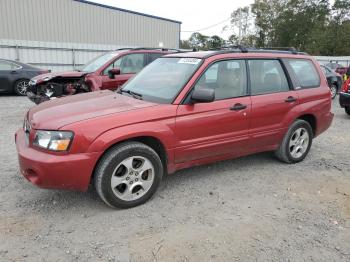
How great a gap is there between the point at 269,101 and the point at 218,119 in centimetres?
95

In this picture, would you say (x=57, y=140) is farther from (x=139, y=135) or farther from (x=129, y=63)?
(x=129, y=63)

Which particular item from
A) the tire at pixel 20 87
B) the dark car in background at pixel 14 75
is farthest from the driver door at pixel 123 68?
the tire at pixel 20 87

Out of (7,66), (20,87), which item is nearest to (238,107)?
(20,87)

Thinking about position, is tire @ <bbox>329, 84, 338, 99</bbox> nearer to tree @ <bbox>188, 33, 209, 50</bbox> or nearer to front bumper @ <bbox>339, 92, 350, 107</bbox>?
front bumper @ <bbox>339, 92, 350, 107</bbox>

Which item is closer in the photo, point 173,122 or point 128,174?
point 128,174

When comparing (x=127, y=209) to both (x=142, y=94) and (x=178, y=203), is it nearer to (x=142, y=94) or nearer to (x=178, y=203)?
(x=178, y=203)

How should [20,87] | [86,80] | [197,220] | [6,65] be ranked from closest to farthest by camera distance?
[197,220] < [86,80] < [6,65] < [20,87]

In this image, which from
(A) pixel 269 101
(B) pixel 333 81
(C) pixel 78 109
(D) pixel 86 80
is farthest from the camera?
(B) pixel 333 81

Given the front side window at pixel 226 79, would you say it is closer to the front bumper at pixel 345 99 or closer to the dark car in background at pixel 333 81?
the front bumper at pixel 345 99

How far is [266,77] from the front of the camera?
4.71 m

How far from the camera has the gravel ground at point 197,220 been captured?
2934mm

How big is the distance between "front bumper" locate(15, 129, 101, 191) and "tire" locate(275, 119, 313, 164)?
2.93 meters

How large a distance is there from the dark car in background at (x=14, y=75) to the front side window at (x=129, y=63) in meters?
5.18

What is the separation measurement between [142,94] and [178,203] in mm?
1403
